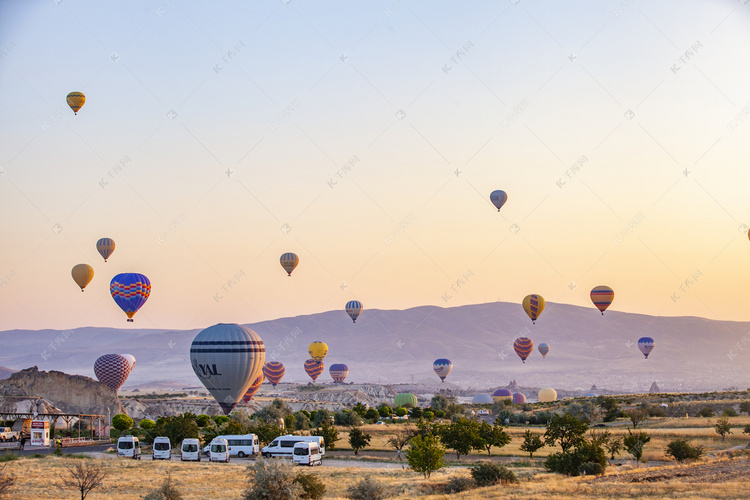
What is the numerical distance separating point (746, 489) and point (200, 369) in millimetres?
57635

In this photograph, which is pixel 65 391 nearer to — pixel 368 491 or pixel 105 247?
pixel 105 247

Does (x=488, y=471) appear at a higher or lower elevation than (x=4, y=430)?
lower

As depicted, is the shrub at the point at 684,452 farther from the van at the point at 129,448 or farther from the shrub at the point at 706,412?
the shrub at the point at 706,412

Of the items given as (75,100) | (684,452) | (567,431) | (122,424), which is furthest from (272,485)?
(75,100)

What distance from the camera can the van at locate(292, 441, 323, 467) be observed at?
48375mm

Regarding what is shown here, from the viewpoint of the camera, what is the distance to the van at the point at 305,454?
1905 inches

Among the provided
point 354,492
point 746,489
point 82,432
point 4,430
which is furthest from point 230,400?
point 746,489

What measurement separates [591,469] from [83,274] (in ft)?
238

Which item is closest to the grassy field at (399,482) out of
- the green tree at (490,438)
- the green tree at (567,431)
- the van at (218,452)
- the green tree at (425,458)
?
the green tree at (425,458)

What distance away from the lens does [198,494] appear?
1375 inches

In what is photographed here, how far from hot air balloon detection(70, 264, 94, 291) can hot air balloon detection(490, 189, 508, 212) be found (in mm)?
50390

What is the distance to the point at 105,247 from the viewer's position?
96.1m

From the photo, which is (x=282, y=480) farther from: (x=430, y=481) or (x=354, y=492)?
(x=430, y=481)

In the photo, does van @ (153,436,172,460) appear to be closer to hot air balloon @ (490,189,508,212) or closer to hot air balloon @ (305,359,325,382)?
hot air balloon @ (490,189,508,212)
